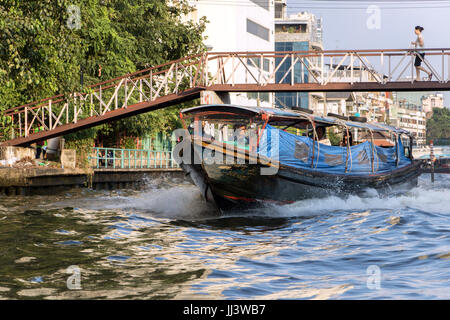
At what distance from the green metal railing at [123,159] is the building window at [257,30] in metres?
12.9

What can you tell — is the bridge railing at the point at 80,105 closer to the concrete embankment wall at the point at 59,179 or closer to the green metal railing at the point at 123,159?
the concrete embankment wall at the point at 59,179

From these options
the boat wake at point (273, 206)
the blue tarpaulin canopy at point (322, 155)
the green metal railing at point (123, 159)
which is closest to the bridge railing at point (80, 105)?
the green metal railing at point (123, 159)

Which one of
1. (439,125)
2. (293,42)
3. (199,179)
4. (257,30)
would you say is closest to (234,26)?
(257,30)

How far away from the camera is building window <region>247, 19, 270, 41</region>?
1609 inches

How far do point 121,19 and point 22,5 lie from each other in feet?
41.3

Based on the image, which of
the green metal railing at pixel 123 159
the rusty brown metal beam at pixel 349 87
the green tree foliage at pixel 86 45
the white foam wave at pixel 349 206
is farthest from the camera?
the green metal railing at pixel 123 159

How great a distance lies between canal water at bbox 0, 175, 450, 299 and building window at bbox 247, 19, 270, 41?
93.6ft

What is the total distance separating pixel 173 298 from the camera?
553cm

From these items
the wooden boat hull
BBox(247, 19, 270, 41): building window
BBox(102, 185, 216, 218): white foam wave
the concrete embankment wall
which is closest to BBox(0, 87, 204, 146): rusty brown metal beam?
the concrete embankment wall

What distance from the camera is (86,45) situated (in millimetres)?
17906

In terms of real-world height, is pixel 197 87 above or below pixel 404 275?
above

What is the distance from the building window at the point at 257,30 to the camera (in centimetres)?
4088
